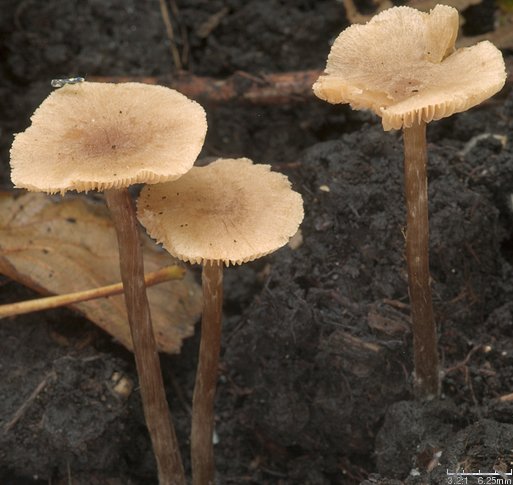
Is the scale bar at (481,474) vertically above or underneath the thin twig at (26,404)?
above

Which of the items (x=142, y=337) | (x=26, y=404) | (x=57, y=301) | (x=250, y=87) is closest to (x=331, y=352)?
(x=142, y=337)

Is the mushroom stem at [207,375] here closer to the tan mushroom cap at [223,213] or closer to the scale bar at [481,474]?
the tan mushroom cap at [223,213]

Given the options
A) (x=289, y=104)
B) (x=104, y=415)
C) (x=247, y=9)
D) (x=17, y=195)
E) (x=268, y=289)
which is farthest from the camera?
(x=247, y=9)

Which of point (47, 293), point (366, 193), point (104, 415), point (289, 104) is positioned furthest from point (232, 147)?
point (104, 415)

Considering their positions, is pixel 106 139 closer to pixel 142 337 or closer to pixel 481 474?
pixel 142 337

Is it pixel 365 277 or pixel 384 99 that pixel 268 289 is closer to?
pixel 365 277

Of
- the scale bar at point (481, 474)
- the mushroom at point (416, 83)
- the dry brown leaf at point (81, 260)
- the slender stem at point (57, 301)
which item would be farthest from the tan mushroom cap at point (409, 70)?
the dry brown leaf at point (81, 260)

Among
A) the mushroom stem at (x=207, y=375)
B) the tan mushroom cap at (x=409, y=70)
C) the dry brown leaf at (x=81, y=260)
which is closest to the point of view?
the tan mushroom cap at (x=409, y=70)
